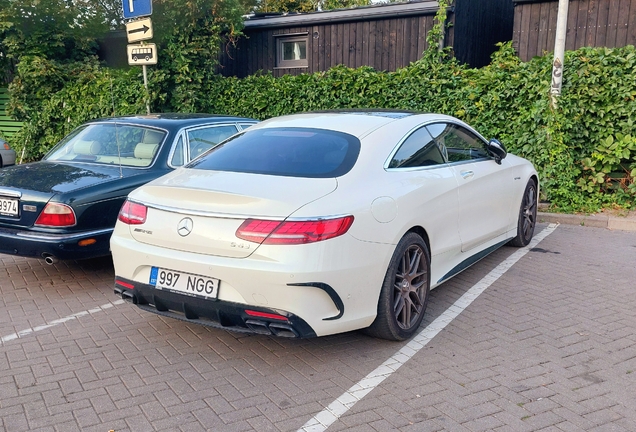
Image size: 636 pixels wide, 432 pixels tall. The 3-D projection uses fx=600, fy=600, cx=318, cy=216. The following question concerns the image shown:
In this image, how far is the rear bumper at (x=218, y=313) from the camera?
3584mm

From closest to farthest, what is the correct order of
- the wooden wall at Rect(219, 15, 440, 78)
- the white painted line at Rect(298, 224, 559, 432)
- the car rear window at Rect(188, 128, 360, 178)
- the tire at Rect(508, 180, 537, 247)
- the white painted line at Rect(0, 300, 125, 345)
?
the white painted line at Rect(298, 224, 559, 432) → the car rear window at Rect(188, 128, 360, 178) → the white painted line at Rect(0, 300, 125, 345) → the tire at Rect(508, 180, 537, 247) → the wooden wall at Rect(219, 15, 440, 78)

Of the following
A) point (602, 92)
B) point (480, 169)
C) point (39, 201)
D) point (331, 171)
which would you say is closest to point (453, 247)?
point (480, 169)

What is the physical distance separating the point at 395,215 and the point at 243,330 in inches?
49.0

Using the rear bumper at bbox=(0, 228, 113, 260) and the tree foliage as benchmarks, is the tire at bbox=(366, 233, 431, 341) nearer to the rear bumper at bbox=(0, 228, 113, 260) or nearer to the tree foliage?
the rear bumper at bbox=(0, 228, 113, 260)

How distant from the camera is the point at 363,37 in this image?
13.2m

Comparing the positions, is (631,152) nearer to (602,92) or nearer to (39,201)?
(602,92)

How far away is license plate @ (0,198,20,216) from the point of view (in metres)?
5.18

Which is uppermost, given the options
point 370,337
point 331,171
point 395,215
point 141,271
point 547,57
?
point 547,57

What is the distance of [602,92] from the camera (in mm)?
8391

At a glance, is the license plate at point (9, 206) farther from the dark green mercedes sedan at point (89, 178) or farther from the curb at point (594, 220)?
the curb at point (594, 220)

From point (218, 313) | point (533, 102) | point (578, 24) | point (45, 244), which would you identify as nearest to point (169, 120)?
point (45, 244)

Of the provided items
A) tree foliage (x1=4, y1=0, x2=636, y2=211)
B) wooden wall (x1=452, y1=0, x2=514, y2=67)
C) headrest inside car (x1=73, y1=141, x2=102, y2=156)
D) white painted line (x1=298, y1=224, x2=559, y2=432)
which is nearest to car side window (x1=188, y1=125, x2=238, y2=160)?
headrest inside car (x1=73, y1=141, x2=102, y2=156)

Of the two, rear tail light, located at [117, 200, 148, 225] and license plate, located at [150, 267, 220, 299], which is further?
rear tail light, located at [117, 200, 148, 225]

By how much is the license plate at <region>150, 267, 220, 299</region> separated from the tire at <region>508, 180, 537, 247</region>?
13.5 feet
